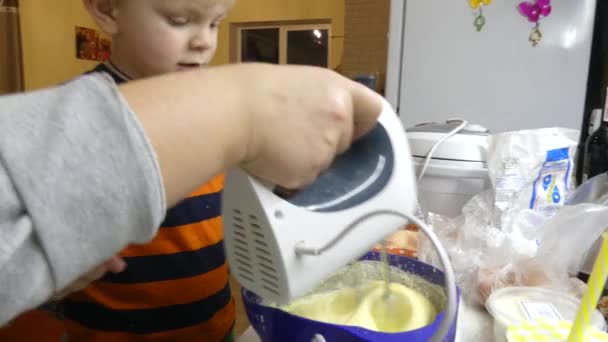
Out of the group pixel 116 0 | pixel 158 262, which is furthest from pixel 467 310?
pixel 116 0

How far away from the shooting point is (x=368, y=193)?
1.55 ft

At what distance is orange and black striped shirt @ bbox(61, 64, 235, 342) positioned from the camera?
2.35 ft

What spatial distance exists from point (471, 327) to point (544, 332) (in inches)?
4.8

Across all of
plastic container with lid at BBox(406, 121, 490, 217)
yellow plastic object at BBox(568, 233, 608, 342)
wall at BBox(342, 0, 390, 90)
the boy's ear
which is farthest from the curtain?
yellow plastic object at BBox(568, 233, 608, 342)

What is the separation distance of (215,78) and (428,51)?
139 centimetres

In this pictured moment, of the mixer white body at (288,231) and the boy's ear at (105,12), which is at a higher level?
the boy's ear at (105,12)

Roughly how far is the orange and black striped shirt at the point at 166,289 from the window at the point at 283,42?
3.43 metres

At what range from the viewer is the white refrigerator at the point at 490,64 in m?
1.43

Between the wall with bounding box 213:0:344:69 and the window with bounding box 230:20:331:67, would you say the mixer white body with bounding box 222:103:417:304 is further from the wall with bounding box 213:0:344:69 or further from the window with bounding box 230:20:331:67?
the window with bounding box 230:20:331:67

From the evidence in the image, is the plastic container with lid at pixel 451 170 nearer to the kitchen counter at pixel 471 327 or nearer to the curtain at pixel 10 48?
the kitchen counter at pixel 471 327

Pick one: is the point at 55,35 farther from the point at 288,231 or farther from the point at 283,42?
the point at 288,231

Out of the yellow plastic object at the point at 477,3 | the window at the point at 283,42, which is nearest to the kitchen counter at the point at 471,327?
the yellow plastic object at the point at 477,3

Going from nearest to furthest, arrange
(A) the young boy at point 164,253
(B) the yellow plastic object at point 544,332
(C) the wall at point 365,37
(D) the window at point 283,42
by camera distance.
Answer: (B) the yellow plastic object at point 544,332 → (A) the young boy at point 164,253 → (C) the wall at point 365,37 → (D) the window at point 283,42

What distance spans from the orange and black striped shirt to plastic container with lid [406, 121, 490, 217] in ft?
1.33
